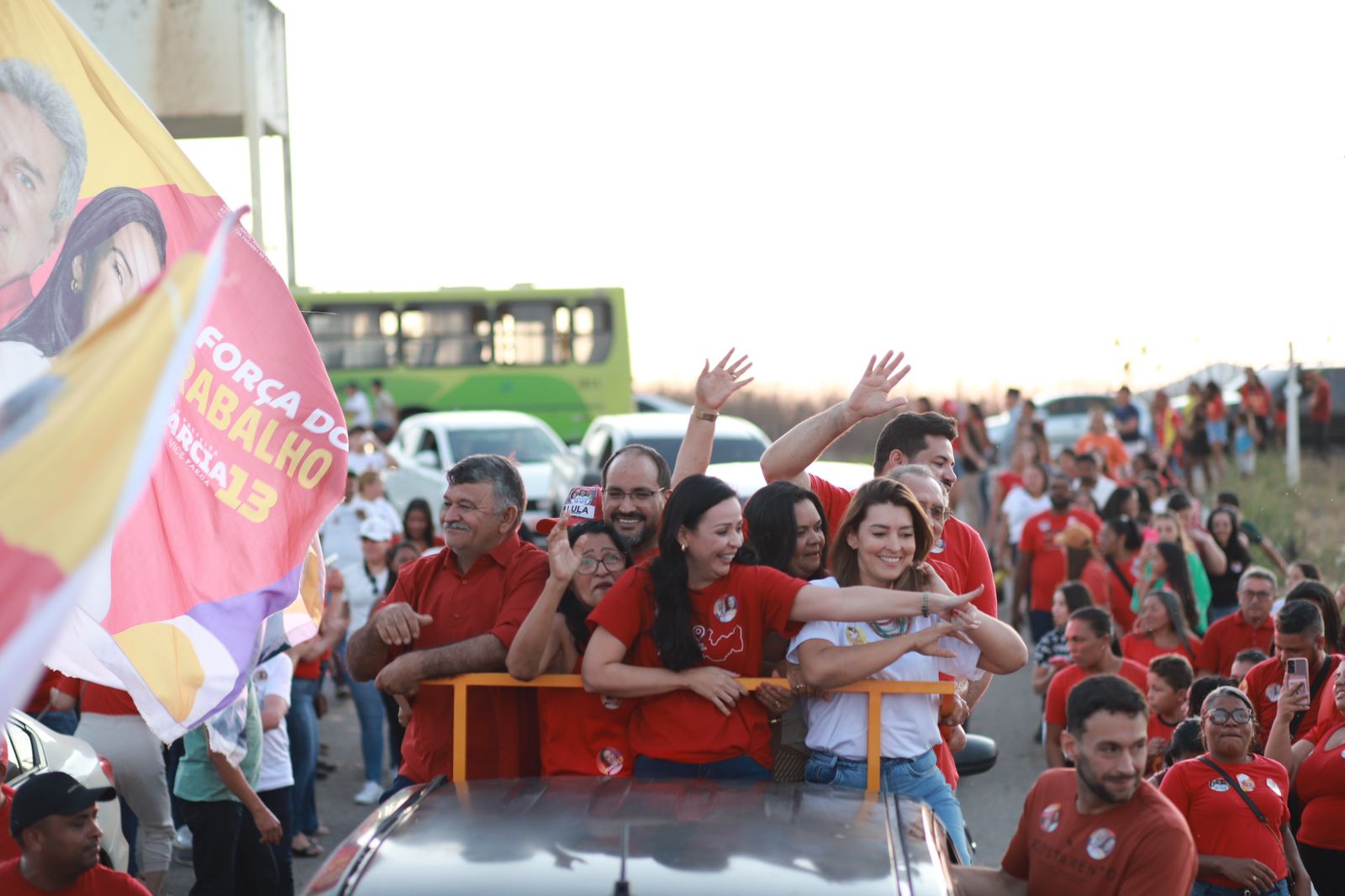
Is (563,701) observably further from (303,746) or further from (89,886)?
(303,746)

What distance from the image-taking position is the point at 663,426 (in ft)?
62.7

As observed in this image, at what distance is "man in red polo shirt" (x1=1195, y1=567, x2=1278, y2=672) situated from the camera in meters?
8.84

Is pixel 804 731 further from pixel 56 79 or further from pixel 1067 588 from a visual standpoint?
pixel 1067 588

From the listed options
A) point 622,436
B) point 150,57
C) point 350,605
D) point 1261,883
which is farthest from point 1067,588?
point 150,57

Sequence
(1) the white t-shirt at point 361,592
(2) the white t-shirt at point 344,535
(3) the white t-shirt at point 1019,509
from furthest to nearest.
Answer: (3) the white t-shirt at point 1019,509 < (2) the white t-shirt at point 344,535 < (1) the white t-shirt at point 361,592

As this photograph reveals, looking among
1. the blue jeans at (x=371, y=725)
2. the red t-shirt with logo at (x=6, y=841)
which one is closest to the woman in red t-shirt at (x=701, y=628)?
the red t-shirt with logo at (x=6, y=841)

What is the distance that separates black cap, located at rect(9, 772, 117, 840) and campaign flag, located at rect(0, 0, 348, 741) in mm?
345

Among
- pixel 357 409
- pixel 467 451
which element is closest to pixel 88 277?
pixel 467 451

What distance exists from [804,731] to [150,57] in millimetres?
14227

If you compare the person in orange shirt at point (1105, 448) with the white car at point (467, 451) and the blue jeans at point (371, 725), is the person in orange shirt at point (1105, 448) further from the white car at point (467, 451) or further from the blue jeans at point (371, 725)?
the blue jeans at point (371, 725)

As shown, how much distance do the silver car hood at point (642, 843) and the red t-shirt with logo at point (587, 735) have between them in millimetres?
668

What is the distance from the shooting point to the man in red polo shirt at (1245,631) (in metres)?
8.84

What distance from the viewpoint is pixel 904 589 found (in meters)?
4.93

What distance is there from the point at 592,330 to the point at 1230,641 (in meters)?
21.4
